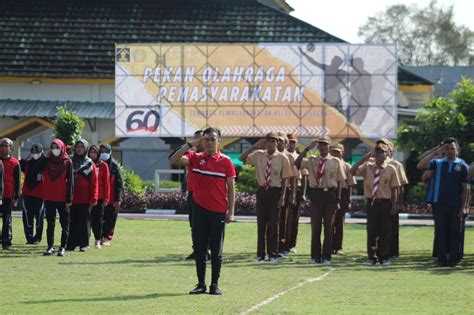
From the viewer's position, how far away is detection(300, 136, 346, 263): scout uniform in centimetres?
2144

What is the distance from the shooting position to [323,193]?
21562 mm

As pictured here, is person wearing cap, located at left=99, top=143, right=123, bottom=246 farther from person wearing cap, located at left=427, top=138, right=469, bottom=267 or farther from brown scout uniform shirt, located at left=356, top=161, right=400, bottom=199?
person wearing cap, located at left=427, top=138, right=469, bottom=267

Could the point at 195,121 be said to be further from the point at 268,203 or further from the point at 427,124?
the point at 268,203

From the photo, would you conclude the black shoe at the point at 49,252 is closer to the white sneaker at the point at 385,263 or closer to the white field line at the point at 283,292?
the white field line at the point at 283,292

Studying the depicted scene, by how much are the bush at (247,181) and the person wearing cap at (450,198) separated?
72.5 ft

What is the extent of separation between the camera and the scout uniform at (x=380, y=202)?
69.0ft

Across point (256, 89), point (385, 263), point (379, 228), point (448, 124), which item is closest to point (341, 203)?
point (379, 228)

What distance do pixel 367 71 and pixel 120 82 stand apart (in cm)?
860

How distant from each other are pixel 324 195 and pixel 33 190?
19.5 feet

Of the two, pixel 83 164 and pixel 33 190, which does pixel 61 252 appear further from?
pixel 33 190

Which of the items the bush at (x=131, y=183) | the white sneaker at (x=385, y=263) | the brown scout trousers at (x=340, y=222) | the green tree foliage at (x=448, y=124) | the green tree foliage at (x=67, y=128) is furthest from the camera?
the bush at (x=131, y=183)

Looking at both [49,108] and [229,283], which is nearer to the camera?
[229,283]

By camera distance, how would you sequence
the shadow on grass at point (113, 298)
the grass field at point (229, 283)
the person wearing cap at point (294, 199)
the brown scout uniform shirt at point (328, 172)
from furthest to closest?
the person wearing cap at point (294, 199) < the brown scout uniform shirt at point (328, 172) < the shadow on grass at point (113, 298) < the grass field at point (229, 283)

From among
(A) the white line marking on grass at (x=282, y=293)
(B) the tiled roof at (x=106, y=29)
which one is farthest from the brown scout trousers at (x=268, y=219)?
(B) the tiled roof at (x=106, y=29)
